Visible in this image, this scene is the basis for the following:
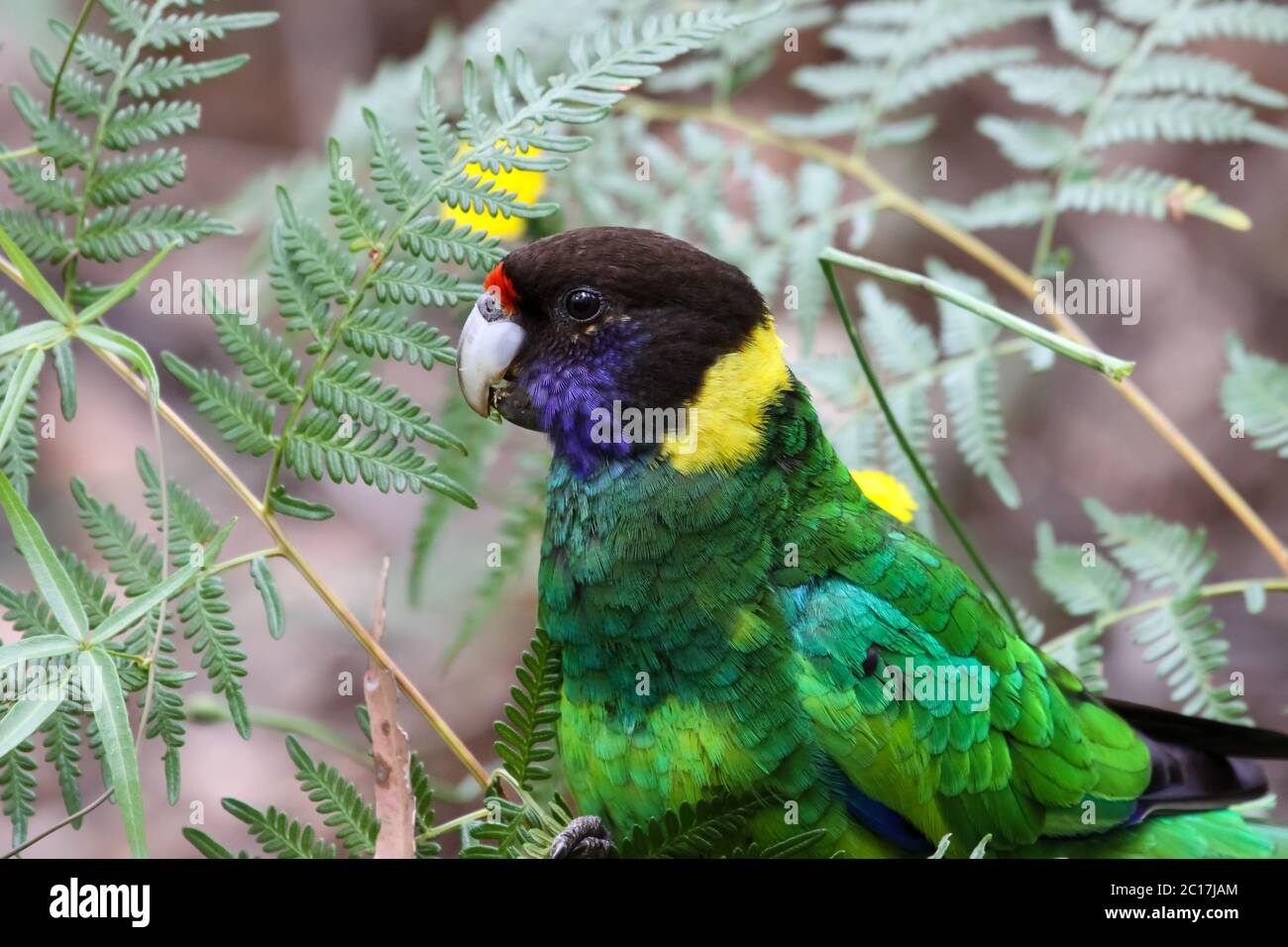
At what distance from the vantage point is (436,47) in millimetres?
3037

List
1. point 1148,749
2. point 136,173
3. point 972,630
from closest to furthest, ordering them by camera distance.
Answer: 1. point 136,173
2. point 972,630
3. point 1148,749

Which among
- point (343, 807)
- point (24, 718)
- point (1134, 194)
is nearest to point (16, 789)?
point (24, 718)

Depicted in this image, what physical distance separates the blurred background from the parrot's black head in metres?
1.58

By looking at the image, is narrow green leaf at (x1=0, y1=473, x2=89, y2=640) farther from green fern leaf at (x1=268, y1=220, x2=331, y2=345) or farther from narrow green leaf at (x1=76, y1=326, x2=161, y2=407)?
Result: green fern leaf at (x1=268, y1=220, x2=331, y2=345)

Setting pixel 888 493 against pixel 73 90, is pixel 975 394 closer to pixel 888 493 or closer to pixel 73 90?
pixel 888 493

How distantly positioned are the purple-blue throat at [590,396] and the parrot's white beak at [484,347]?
2.5 inches

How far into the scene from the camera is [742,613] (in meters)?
1.90

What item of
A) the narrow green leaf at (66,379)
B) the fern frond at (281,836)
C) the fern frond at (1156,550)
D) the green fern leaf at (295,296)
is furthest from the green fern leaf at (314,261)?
the fern frond at (1156,550)

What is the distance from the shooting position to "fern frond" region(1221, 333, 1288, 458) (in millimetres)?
2396

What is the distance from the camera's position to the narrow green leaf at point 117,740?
1311 mm

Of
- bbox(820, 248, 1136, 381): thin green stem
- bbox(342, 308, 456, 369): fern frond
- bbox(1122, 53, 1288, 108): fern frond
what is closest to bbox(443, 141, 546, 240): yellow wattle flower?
bbox(342, 308, 456, 369): fern frond
